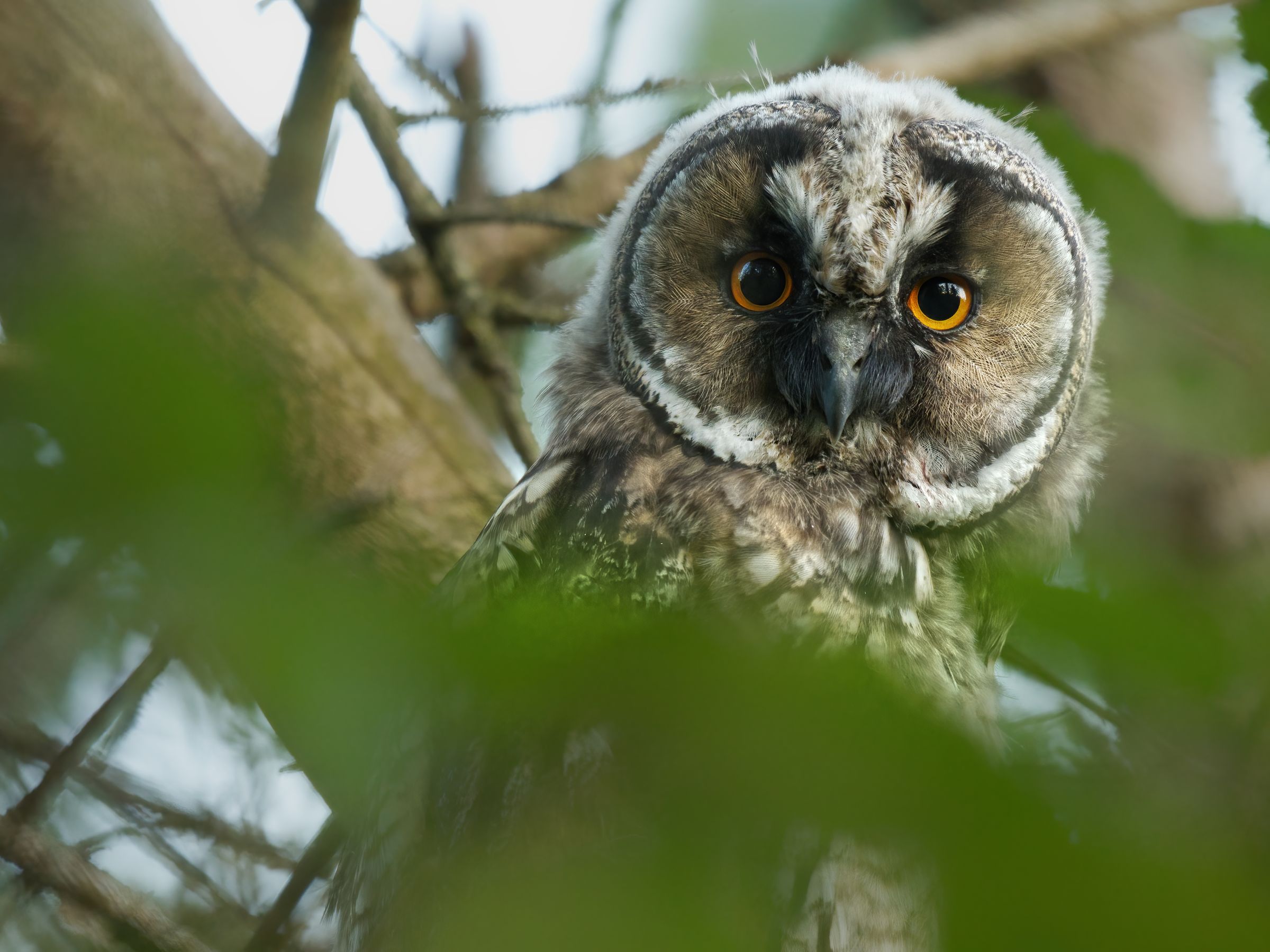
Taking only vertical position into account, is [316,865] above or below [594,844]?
above

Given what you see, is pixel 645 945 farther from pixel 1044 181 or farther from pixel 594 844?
pixel 1044 181

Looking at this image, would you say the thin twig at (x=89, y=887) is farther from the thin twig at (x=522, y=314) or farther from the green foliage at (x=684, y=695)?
the thin twig at (x=522, y=314)

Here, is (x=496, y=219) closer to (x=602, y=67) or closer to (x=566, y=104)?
(x=566, y=104)

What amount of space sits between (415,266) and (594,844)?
2530mm

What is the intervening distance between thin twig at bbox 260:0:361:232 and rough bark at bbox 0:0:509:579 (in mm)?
85

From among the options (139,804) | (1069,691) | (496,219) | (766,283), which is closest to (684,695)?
(1069,691)

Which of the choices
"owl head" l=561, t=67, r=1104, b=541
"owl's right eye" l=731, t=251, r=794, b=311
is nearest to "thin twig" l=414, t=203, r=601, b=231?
"owl head" l=561, t=67, r=1104, b=541

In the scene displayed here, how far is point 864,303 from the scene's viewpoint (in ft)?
6.88

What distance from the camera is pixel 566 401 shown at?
91.7 inches

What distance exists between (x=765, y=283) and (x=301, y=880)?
4.87ft

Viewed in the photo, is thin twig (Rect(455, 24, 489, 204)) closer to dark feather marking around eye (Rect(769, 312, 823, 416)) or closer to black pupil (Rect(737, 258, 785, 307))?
black pupil (Rect(737, 258, 785, 307))

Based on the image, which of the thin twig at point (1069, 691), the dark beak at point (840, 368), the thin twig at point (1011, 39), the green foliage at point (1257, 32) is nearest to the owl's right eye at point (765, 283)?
the dark beak at point (840, 368)

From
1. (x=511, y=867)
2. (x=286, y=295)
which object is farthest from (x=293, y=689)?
(x=286, y=295)

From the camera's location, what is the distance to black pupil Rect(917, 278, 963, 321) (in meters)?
2.17
